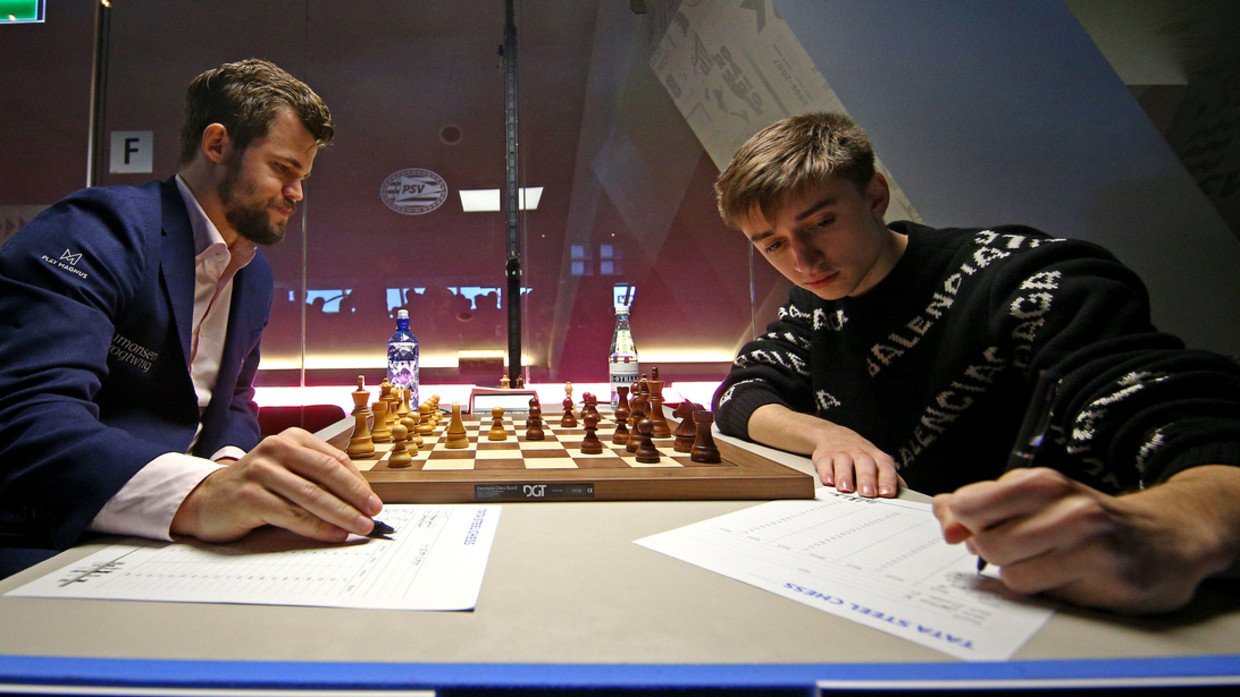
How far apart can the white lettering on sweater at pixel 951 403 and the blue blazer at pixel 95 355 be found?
4.65ft

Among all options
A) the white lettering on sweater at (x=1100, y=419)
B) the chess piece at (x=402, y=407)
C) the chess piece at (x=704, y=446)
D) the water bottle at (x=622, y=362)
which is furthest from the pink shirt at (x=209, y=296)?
the white lettering on sweater at (x=1100, y=419)

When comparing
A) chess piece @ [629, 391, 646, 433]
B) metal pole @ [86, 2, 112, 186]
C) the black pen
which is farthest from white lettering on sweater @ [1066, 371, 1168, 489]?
metal pole @ [86, 2, 112, 186]

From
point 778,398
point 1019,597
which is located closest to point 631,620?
point 1019,597

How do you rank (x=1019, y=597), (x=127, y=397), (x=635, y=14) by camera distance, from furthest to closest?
A: (x=635, y=14), (x=127, y=397), (x=1019, y=597)

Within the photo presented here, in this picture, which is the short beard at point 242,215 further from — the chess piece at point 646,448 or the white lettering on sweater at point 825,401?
the white lettering on sweater at point 825,401

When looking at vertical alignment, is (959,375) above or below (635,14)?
below

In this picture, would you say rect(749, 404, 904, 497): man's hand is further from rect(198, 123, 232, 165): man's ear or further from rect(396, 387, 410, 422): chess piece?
rect(198, 123, 232, 165): man's ear

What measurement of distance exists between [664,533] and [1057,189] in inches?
96.5

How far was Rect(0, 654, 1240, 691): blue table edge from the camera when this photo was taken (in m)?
0.32

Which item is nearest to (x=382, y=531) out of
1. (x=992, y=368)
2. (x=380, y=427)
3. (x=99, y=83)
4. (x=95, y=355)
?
(x=95, y=355)

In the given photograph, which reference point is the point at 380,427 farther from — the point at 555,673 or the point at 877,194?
the point at 877,194

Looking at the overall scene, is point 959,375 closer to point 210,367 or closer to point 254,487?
point 254,487

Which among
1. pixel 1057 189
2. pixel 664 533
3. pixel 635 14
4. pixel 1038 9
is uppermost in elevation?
pixel 635 14

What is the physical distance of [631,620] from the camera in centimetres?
42
